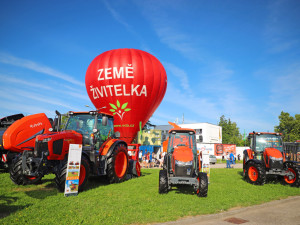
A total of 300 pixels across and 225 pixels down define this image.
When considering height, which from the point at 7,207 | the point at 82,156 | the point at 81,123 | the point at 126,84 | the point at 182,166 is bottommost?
the point at 7,207

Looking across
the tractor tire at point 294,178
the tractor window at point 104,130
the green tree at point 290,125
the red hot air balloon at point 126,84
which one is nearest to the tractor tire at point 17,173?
the tractor window at point 104,130

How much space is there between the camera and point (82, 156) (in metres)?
8.02

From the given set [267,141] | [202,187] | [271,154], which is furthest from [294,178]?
[202,187]

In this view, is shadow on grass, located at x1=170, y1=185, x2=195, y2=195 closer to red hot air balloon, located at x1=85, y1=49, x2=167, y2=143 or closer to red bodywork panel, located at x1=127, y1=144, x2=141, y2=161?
red bodywork panel, located at x1=127, y1=144, x2=141, y2=161

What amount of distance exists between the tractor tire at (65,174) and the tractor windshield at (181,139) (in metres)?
3.09

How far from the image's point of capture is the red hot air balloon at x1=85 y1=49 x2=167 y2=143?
65.0 ft

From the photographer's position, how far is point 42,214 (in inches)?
207

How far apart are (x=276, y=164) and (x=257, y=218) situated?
5.59 metres

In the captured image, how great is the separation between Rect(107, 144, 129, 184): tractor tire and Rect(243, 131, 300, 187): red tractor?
5.94m

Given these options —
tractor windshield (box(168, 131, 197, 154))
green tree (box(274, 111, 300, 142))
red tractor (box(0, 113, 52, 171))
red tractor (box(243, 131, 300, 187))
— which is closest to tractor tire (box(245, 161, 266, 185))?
red tractor (box(243, 131, 300, 187))

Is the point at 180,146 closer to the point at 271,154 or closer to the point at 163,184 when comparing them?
the point at 163,184

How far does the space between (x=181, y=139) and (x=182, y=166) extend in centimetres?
137

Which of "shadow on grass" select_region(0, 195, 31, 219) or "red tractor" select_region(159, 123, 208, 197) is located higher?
"red tractor" select_region(159, 123, 208, 197)

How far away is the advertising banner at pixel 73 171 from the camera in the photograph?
706cm
